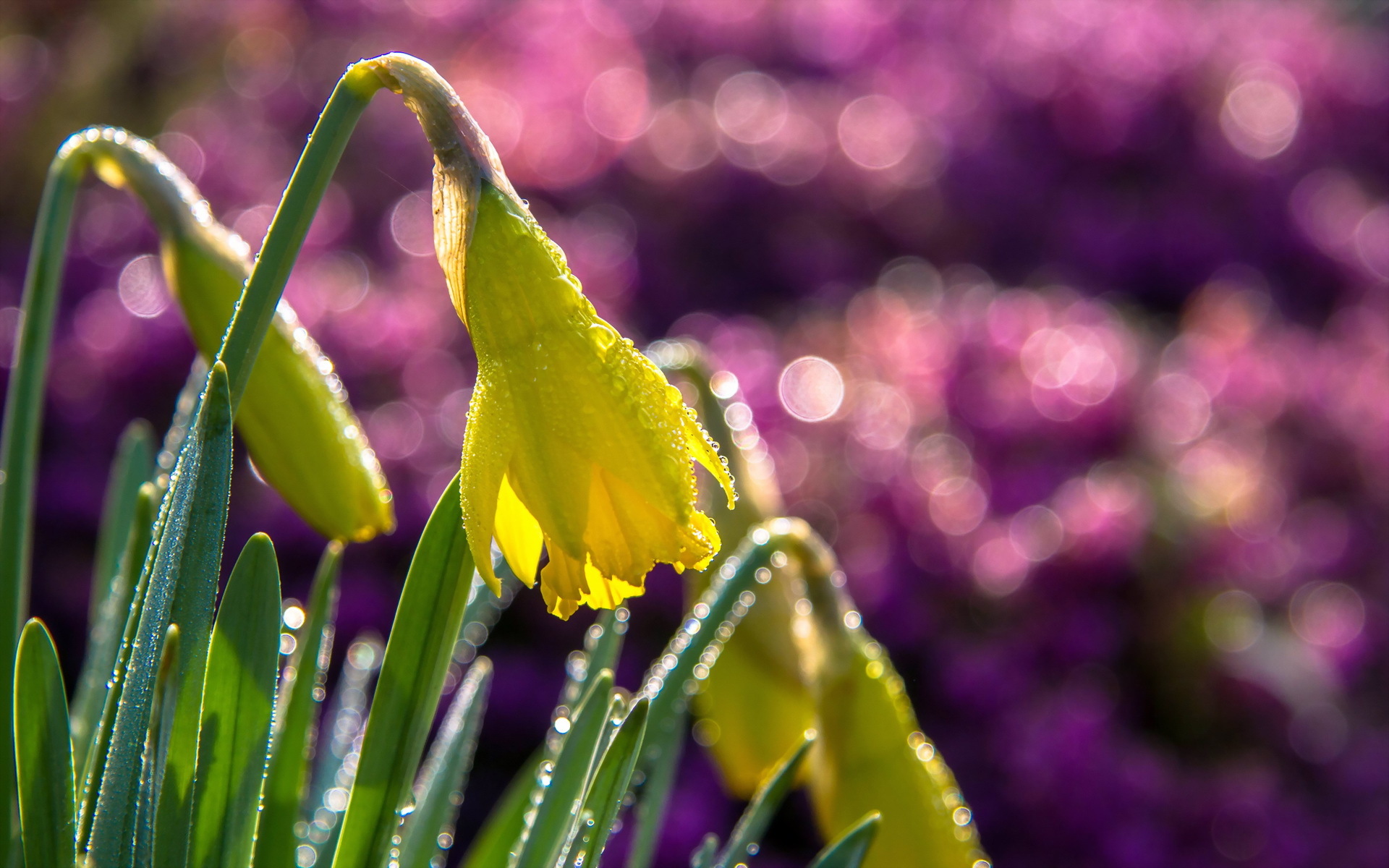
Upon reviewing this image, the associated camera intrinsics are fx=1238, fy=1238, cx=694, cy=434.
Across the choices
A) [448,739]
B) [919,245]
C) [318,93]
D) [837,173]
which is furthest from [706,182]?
[448,739]

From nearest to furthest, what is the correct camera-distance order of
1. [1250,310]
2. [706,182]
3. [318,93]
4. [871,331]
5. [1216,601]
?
1. [1216,601]
2. [871,331]
3. [1250,310]
4. [706,182]
5. [318,93]

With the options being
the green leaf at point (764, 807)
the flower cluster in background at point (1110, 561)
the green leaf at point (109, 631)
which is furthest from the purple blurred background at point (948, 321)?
the green leaf at point (109, 631)

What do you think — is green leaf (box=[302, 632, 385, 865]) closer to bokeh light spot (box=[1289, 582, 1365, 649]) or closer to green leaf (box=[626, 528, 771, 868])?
green leaf (box=[626, 528, 771, 868])

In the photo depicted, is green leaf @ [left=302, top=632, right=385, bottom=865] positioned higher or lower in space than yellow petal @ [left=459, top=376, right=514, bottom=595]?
lower

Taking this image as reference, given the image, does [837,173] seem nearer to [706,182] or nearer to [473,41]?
[706,182]

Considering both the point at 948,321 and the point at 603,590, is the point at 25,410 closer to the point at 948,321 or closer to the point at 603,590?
the point at 603,590

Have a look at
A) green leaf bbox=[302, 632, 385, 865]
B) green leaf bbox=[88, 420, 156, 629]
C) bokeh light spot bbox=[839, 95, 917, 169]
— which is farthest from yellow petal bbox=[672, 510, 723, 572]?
bokeh light spot bbox=[839, 95, 917, 169]

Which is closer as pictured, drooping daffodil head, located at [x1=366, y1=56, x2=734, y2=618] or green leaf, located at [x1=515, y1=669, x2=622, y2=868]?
drooping daffodil head, located at [x1=366, y1=56, x2=734, y2=618]
